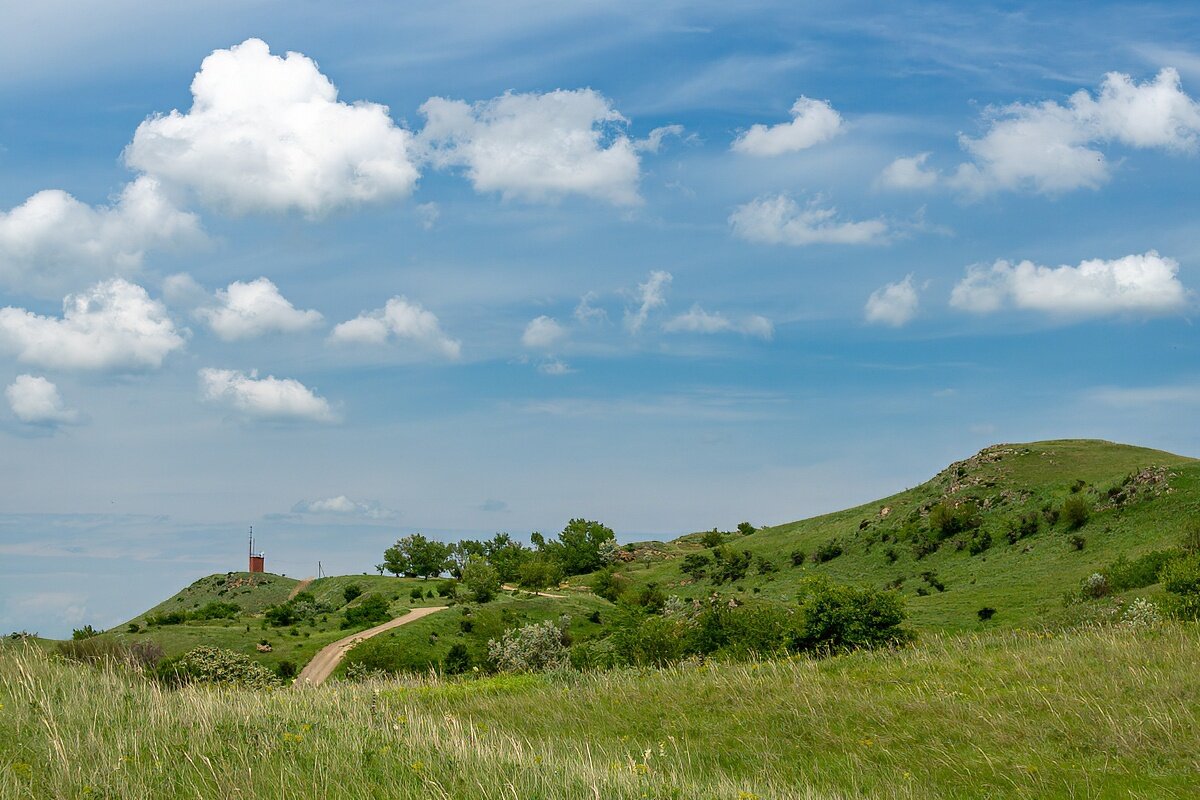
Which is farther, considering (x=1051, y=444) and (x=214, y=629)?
(x=1051, y=444)

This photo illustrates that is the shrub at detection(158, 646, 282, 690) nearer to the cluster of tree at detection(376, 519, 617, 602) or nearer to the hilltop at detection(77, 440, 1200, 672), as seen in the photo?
the hilltop at detection(77, 440, 1200, 672)

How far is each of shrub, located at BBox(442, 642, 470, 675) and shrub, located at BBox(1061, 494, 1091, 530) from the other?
49.3 metres

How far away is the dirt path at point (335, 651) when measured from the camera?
206 ft

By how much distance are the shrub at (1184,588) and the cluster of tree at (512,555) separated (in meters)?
83.6

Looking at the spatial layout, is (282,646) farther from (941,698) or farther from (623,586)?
(941,698)

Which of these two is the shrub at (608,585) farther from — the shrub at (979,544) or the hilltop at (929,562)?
the shrub at (979,544)

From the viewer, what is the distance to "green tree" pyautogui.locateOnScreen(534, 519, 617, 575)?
13388 centimetres

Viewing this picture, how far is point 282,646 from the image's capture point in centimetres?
7375

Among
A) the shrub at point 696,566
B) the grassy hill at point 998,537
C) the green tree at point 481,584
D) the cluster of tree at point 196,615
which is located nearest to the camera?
the grassy hill at point 998,537

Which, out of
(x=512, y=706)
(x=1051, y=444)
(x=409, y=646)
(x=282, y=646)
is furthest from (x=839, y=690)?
(x=1051, y=444)

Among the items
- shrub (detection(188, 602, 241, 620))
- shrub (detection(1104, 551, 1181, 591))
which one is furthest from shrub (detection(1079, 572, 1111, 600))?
shrub (detection(188, 602, 241, 620))

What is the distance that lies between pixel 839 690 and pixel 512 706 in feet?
29.3

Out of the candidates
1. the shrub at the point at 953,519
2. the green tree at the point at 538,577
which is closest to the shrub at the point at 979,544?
the shrub at the point at 953,519

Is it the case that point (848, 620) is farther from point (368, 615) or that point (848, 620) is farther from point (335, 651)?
point (368, 615)
